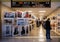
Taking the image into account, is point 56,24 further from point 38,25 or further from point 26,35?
point 26,35

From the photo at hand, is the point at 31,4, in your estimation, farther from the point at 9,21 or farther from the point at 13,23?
the point at 9,21

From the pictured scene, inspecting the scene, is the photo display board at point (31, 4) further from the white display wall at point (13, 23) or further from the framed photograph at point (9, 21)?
the framed photograph at point (9, 21)

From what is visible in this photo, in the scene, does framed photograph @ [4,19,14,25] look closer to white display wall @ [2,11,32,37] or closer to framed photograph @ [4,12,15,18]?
white display wall @ [2,11,32,37]

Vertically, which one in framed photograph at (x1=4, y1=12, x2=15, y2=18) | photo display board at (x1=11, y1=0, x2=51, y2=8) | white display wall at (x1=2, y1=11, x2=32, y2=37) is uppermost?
photo display board at (x1=11, y1=0, x2=51, y2=8)

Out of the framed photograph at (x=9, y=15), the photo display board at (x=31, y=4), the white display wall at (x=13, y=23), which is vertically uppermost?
the photo display board at (x=31, y=4)

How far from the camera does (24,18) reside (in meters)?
17.1

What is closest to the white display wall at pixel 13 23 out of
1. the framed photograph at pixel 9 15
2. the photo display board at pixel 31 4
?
the framed photograph at pixel 9 15

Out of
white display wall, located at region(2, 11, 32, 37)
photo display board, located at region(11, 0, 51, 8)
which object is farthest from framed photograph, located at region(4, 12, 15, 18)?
photo display board, located at region(11, 0, 51, 8)

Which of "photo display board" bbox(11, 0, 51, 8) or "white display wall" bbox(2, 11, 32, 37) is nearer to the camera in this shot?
"photo display board" bbox(11, 0, 51, 8)

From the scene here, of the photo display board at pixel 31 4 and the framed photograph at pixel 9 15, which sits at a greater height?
the photo display board at pixel 31 4

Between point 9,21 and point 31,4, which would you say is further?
point 9,21

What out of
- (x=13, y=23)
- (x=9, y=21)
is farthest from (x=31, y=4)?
(x=9, y=21)

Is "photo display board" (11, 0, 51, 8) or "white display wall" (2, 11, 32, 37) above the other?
"photo display board" (11, 0, 51, 8)

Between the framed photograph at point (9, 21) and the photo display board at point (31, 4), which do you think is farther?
the framed photograph at point (9, 21)
